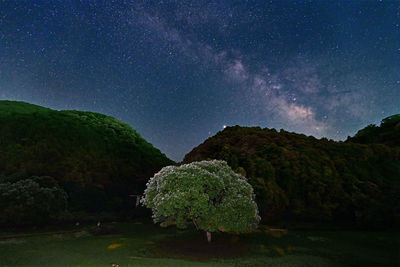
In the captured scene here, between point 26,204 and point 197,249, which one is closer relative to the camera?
point 197,249

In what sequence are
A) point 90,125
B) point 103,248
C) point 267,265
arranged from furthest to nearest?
point 90,125 → point 103,248 → point 267,265

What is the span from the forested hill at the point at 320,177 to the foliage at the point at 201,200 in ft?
48.0

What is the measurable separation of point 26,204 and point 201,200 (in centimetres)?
2180

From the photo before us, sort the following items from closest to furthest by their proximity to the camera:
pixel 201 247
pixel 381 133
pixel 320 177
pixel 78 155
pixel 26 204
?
pixel 201 247
pixel 26 204
pixel 320 177
pixel 78 155
pixel 381 133

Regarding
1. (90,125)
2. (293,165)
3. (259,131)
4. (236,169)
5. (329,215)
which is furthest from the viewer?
(90,125)

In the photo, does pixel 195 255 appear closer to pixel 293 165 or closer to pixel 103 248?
pixel 103 248

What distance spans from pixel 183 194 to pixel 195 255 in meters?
4.90

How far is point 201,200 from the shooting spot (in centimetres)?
2017

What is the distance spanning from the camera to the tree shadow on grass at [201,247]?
20.8 metres

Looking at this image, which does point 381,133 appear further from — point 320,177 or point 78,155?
point 78,155

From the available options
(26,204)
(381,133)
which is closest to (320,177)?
(381,133)

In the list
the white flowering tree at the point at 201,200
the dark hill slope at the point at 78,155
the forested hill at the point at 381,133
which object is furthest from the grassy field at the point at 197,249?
the forested hill at the point at 381,133

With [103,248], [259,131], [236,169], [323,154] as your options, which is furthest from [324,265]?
[259,131]

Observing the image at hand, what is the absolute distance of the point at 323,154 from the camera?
146 feet
